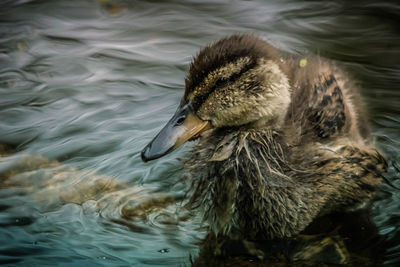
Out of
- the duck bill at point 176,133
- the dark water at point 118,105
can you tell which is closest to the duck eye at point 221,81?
the duck bill at point 176,133

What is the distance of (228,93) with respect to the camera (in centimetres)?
371

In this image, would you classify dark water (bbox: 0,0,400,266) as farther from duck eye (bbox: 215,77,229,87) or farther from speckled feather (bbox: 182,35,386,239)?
duck eye (bbox: 215,77,229,87)

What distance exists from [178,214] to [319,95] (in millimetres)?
1367

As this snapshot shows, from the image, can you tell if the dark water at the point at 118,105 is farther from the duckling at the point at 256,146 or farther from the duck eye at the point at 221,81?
the duck eye at the point at 221,81

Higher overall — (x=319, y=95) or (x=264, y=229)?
(x=319, y=95)

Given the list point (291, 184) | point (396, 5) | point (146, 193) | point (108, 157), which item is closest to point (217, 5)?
point (396, 5)

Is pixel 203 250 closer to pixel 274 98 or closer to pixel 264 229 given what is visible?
pixel 264 229

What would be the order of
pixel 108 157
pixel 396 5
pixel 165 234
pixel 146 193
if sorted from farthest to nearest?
pixel 396 5 → pixel 108 157 → pixel 146 193 → pixel 165 234

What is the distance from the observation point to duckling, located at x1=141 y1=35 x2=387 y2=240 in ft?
12.2

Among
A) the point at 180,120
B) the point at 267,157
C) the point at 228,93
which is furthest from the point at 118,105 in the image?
the point at 267,157

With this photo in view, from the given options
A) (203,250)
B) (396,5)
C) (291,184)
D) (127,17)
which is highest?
(396,5)

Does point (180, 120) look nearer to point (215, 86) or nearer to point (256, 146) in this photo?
point (215, 86)

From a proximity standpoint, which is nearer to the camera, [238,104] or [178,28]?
[238,104]

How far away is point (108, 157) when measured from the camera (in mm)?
5086
